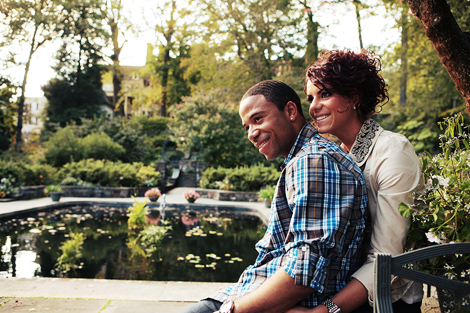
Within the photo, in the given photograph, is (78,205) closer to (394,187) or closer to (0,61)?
(394,187)

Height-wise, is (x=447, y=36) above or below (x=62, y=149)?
above

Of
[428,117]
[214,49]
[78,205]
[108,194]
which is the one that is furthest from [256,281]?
[214,49]

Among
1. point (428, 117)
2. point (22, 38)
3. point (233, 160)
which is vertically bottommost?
point (233, 160)

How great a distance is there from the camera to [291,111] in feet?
5.22

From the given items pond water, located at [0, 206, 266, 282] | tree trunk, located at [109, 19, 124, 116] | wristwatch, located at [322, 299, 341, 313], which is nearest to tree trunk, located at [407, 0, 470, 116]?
wristwatch, located at [322, 299, 341, 313]

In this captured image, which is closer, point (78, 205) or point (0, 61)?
point (78, 205)

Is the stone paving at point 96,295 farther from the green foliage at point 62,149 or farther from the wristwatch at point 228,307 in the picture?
the green foliage at point 62,149

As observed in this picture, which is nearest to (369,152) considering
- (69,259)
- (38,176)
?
(69,259)

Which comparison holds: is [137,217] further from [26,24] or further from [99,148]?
[26,24]

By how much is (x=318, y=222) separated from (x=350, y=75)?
0.74 meters

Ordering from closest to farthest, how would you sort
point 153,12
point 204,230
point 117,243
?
point 117,243 → point 204,230 → point 153,12

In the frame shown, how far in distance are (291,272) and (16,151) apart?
2549 centimetres

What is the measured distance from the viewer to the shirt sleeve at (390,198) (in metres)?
1.41

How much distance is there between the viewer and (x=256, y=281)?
1.48 metres
